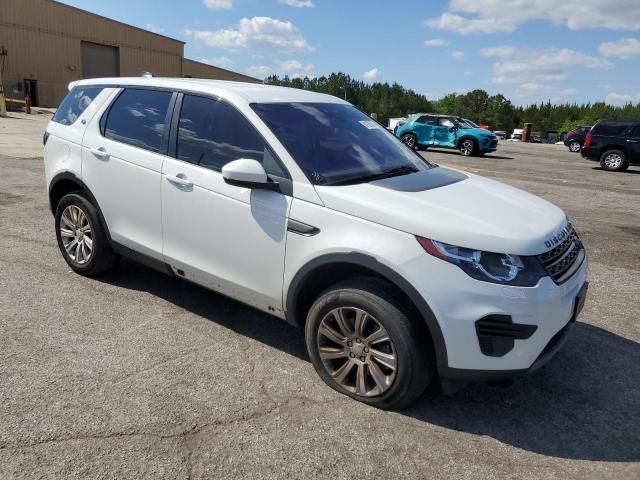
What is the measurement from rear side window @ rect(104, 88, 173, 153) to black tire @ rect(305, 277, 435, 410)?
71.6 inches

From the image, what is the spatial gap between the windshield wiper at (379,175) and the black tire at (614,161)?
17164 millimetres

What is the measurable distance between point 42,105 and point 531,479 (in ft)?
146

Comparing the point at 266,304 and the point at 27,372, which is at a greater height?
the point at 266,304

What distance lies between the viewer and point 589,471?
2590 millimetres

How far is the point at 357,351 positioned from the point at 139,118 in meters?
2.52

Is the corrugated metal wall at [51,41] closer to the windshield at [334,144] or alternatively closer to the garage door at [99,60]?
the garage door at [99,60]

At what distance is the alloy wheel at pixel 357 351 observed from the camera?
9.46ft

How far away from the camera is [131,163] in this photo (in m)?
3.96

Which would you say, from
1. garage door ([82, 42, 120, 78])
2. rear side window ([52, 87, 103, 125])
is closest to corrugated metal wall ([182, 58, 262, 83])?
garage door ([82, 42, 120, 78])

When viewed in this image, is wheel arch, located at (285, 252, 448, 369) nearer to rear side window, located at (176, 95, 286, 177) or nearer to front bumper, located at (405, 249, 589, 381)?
front bumper, located at (405, 249, 589, 381)

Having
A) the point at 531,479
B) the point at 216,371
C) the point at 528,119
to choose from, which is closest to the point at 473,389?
the point at 531,479

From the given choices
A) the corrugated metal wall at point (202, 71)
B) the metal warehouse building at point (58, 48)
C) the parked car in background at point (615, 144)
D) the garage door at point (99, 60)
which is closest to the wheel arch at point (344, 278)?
the parked car in background at point (615, 144)

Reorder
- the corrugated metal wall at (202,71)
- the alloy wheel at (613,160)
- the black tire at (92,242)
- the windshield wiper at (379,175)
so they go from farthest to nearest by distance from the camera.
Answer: the corrugated metal wall at (202,71) < the alloy wheel at (613,160) < the black tire at (92,242) < the windshield wiper at (379,175)

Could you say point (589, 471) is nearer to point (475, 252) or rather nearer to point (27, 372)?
point (475, 252)
